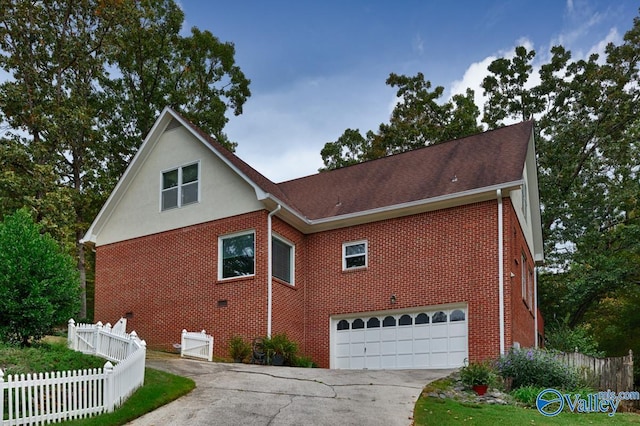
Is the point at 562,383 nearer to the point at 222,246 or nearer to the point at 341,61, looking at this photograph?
the point at 222,246

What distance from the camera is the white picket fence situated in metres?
17.2

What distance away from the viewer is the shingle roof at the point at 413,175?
59.7ft

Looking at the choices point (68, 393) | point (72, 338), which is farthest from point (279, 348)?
point (68, 393)

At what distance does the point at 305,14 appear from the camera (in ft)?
62.5

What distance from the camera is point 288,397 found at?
36.9ft

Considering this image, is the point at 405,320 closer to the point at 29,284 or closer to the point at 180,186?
the point at 180,186

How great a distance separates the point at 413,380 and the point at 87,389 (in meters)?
7.12

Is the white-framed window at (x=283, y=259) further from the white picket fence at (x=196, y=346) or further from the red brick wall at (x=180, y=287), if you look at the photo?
the white picket fence at (x=196, y=346)

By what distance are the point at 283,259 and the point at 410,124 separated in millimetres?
19180

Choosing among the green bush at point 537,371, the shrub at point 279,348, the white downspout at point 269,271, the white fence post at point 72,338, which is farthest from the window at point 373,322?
the white fence post at point 72,338

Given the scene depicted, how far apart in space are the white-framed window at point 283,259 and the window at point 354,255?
1705 millimetres

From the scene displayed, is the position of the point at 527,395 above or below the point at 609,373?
above

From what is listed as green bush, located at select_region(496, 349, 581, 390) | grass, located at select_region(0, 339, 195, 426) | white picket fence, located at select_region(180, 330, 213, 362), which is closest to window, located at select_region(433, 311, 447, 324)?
green bush, located at select_region(496, 349, 581, 390)

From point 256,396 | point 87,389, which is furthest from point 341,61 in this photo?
point 87,389
